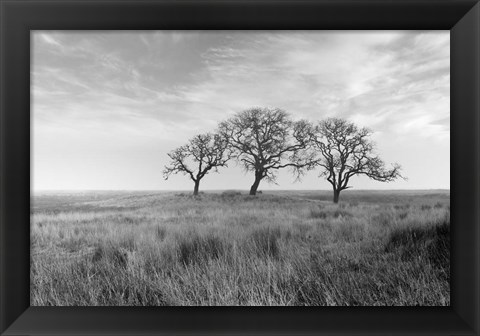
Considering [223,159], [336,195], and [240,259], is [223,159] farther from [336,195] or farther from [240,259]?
[336,195]

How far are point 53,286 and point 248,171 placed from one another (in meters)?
3.04

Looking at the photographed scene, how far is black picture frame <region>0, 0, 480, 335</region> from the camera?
1.49 meters

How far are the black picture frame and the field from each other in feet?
0.61

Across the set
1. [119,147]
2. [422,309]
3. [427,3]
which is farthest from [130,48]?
[422,309]

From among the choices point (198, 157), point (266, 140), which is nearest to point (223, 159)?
point (198, 157)

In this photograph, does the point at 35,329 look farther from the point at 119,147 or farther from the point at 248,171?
the point at 248,171

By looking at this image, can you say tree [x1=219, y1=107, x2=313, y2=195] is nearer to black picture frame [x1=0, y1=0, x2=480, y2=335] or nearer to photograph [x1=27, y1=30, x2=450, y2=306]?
photograph [x1=27, y1=30, x2=450, y2=306]

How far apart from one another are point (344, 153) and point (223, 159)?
209 cm

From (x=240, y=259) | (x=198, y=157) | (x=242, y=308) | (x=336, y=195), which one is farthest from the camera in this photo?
(x=336, y=195)

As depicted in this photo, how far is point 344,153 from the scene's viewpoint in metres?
4.48

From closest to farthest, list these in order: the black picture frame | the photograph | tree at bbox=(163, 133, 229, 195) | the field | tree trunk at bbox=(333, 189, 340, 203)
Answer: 1. the black picture frame
2. the field
3. the photograph
4. tree at bbox=(163, 133, 229, 195)
5. tree trunk at bbox=(333, 189, 340, 203)

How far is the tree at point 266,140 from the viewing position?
4.12 m

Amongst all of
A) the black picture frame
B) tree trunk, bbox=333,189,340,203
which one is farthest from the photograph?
tree trunk, bbox=333,189,340,203

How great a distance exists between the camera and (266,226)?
3418mm
